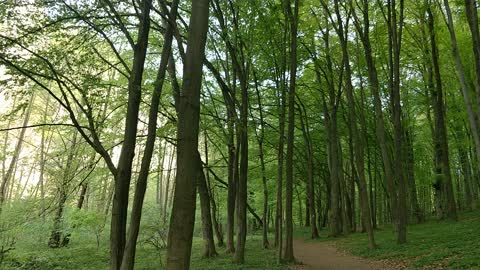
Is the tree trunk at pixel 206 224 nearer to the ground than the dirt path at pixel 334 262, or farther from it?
farther from it

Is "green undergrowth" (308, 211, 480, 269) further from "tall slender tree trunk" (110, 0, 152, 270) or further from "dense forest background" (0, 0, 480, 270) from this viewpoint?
"tall slender tree trunk" (110, 0, 152, 270)

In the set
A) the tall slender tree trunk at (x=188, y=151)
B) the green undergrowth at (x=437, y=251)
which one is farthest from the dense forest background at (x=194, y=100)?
the green undergrowth at (x=437, y=251)

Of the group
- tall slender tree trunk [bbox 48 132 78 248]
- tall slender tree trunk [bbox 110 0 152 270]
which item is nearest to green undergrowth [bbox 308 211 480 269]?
tall slender tree trunk [bbox 110 0 152 270]

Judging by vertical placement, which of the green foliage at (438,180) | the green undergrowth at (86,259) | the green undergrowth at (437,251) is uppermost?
the green foliage at (438,180)

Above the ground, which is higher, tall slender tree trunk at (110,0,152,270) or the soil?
tall slender tree trunk at (110,0,152,270)

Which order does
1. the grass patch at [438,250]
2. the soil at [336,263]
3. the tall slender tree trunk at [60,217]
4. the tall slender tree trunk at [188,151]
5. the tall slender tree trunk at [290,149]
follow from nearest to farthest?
the tall slender tree trunk at [188,151], the grass patch at [438,250], the soil at [336,263], the tall slender tree trunk at [290,149], the tall slender tree trunk at [60,217]

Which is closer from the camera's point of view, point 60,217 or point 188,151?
point 188,151

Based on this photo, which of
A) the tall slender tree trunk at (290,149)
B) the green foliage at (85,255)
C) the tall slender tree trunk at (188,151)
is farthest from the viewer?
the green foliage at (85,255)

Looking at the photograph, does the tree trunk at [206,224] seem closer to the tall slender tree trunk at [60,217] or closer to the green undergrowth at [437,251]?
the tall slender tree trunk at [60,217]

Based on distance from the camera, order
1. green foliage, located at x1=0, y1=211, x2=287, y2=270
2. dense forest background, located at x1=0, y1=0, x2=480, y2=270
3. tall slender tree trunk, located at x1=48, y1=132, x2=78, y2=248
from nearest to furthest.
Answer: dense forest background, located at x1=0, y1=0, x2=480, y2=270
tall slender tree trunk, located at x1=48, y1=132, x2=78, y2=248
green foliage, located at x1=0, y1=211, x2=287, y2=270

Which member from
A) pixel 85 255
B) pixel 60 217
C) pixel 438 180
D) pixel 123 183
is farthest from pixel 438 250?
pixel 60 217

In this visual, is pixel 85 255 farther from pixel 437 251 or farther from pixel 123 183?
pixel 437 251

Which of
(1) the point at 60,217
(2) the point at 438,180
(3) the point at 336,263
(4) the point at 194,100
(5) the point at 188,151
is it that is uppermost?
(2) the point at 438,180

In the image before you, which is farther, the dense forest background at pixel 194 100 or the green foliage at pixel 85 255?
the green foliage at pixel 85 255
